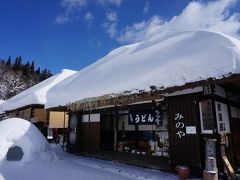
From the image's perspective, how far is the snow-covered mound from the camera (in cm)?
921

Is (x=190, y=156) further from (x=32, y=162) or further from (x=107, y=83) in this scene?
(x=32, y=162)

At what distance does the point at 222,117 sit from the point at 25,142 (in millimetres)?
7624

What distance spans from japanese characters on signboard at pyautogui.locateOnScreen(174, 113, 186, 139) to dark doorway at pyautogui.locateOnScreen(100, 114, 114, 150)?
5.27 meters

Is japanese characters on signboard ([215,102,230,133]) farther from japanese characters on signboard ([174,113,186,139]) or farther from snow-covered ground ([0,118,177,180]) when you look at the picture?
snow-covered ground ([0,118,177,180])

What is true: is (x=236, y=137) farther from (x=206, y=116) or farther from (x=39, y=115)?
(x=39, y=115)

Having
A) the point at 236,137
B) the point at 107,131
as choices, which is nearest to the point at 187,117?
the point at 236,137

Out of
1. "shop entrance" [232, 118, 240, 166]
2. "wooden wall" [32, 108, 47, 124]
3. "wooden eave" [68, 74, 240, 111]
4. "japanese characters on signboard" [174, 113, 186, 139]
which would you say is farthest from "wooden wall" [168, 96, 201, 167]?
"wooden wall" [32, 108, 47, 124]

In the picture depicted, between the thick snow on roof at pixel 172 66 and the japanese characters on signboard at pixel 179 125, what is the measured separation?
50.5 inches

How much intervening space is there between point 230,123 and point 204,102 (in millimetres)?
1769

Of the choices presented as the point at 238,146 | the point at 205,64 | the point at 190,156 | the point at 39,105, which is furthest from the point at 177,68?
the point at 39,105

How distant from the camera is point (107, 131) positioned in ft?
41.0

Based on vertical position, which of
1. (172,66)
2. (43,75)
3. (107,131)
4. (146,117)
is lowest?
(107,131)

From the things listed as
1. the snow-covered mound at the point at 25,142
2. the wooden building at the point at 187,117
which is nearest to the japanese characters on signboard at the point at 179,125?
the wooden building at the point at 187,117

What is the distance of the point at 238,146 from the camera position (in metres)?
8.98
